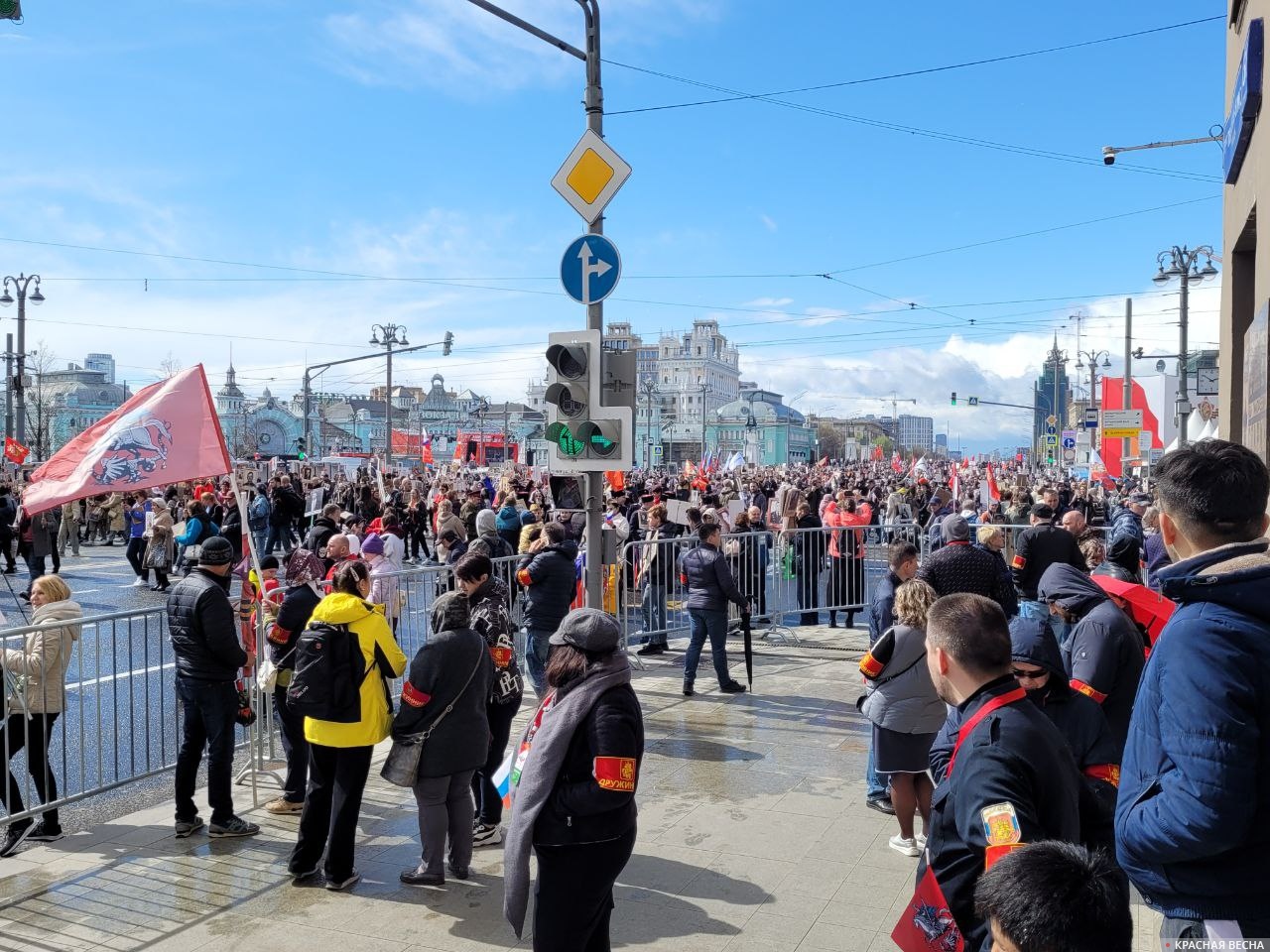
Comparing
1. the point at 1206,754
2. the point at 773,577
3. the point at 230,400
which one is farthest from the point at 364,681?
the point at 230,400

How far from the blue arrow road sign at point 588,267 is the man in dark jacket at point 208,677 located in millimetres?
2996

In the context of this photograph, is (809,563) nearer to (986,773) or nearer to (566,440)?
(566,440)

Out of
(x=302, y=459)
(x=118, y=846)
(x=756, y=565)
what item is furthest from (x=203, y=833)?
(x=302, y=459)

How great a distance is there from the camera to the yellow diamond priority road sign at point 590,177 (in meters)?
7.81

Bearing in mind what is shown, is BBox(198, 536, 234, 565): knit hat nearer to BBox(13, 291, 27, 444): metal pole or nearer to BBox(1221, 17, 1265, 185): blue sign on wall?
BBox(1221, 17, 1265, 185): blue sign on wall

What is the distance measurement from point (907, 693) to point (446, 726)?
265 centimetres

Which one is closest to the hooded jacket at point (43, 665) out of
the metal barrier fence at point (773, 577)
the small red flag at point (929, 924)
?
the small red flag at point (929, 924)

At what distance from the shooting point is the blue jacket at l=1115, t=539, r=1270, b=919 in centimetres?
232

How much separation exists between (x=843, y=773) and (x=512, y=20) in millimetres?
6297

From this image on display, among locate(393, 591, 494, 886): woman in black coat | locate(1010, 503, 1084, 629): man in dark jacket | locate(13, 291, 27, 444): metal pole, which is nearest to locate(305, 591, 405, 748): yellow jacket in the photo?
locate(393, 591, 494, 886): woman in black coat

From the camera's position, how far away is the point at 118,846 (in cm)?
633

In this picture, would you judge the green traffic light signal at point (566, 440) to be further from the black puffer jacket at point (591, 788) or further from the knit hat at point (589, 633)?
the black puffer jacket at point (591, 788)

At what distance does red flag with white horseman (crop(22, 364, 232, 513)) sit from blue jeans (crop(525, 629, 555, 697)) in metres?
3.28

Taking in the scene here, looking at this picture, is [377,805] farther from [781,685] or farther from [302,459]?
[302,459]
